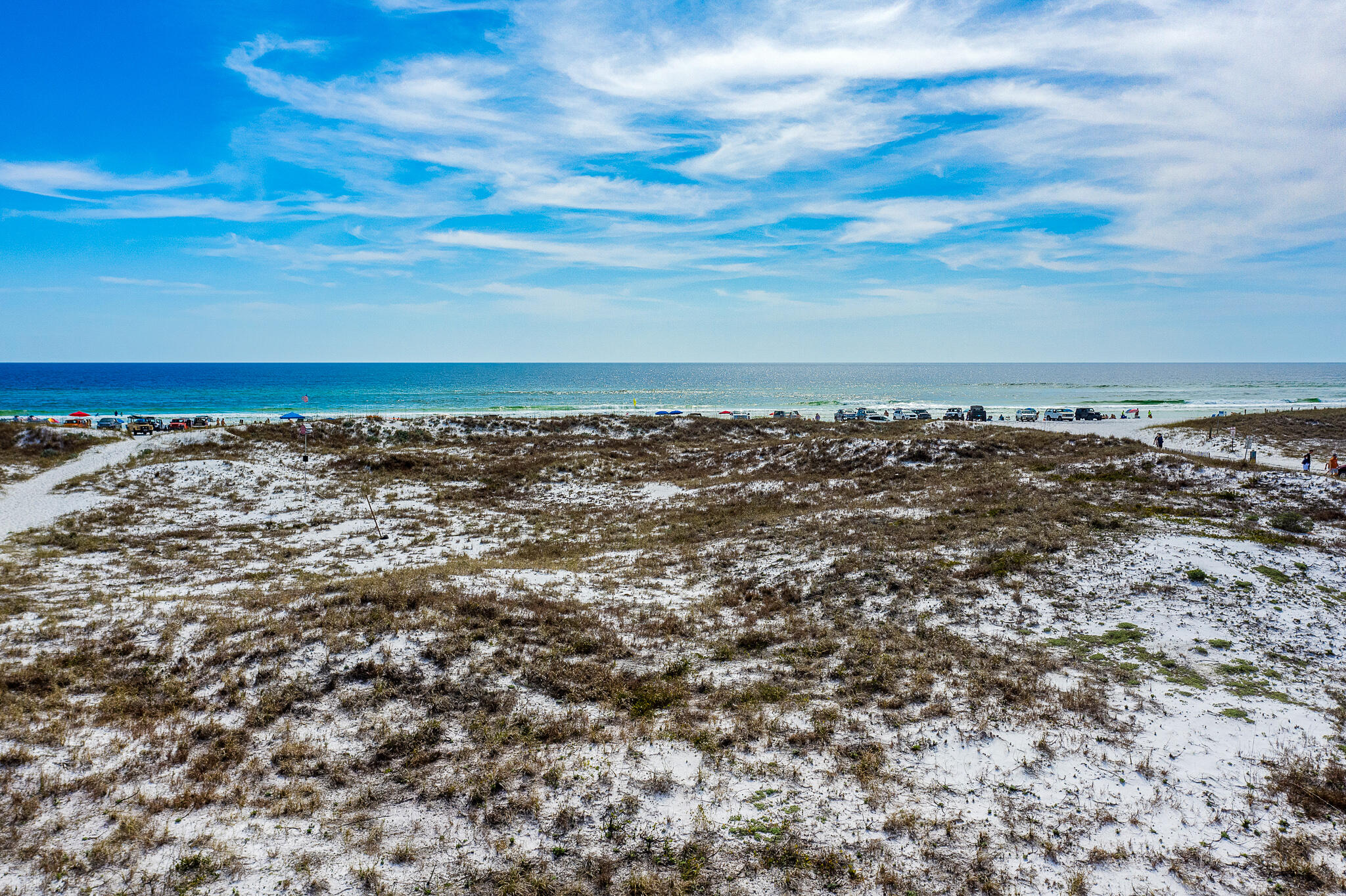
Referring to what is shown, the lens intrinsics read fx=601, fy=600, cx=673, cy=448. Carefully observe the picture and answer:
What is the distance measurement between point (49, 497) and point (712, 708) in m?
40.8

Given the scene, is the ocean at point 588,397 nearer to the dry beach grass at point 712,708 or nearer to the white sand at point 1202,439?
the white sand at point 1202,439

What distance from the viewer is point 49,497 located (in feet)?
107

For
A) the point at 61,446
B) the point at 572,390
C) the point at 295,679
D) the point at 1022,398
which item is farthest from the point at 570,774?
the point at 572,390

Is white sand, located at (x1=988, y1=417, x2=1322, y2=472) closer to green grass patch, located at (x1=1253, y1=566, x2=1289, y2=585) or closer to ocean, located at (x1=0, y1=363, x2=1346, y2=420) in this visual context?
green grass patch, located at (x1=1253, y1=566, x2=1289, y2=585)

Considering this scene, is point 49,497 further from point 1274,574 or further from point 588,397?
point 588,397

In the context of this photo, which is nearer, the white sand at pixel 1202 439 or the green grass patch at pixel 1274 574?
the green grass patch at pixel 1274 574

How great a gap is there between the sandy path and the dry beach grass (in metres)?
5.31

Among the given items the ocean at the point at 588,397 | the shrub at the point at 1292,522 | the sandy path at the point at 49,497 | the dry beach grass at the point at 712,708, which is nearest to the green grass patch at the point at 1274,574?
the dry beach grass at the point at 712,708

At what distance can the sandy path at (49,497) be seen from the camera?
27.8m

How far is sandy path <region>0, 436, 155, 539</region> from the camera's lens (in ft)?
91.0

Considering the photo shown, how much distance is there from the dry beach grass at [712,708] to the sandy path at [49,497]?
17.4 ft

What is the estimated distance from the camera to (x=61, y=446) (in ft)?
153

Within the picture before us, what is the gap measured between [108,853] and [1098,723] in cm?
1385

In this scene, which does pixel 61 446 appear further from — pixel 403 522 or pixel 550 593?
pixel 550 593
